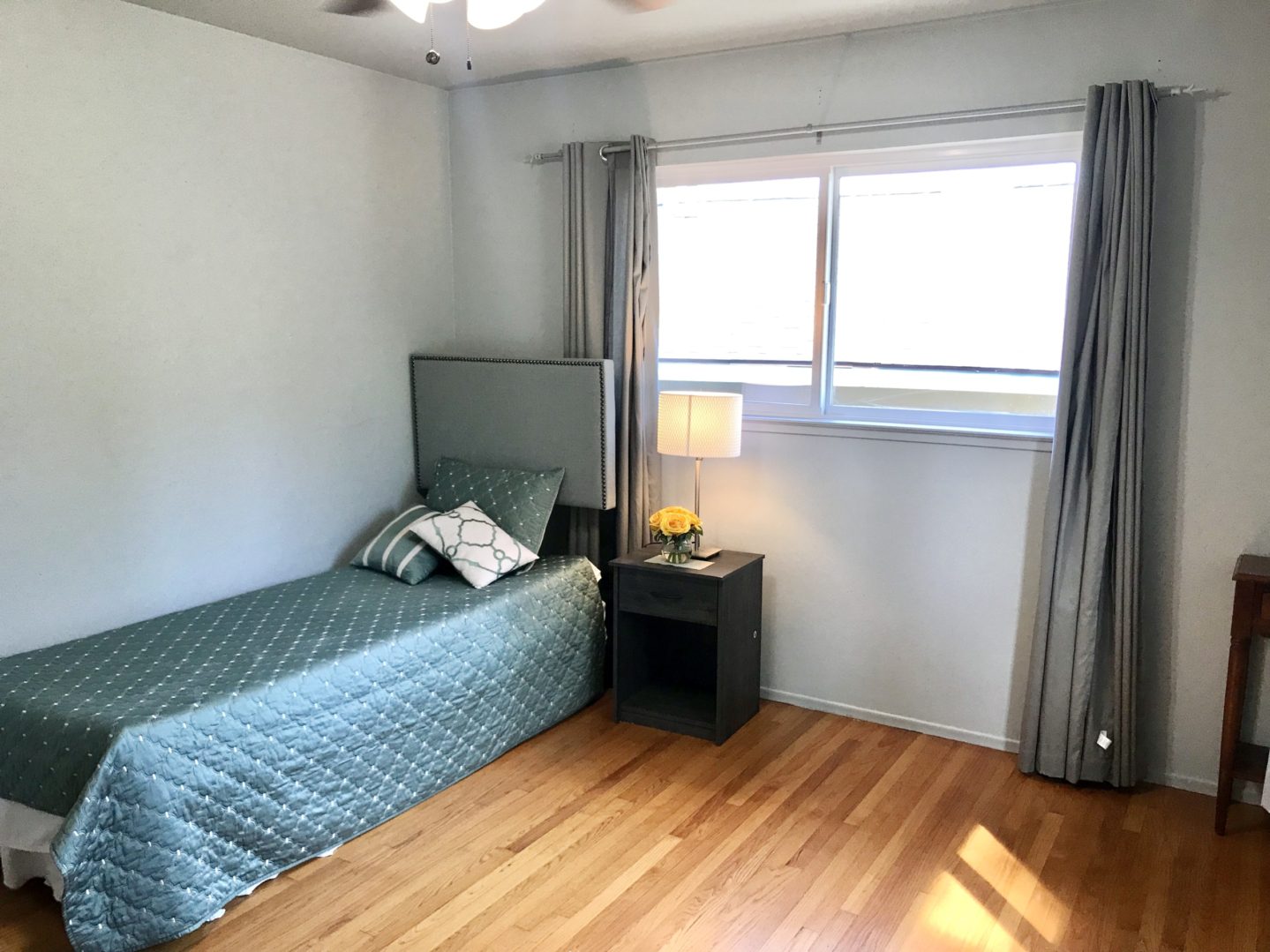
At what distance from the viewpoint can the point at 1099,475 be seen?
2.98 m

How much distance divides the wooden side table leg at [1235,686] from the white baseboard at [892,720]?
26.5 inches

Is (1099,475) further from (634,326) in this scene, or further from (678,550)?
(634,326)

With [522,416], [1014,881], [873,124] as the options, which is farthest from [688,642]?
[873,124]

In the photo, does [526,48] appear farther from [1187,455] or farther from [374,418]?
[1187,455]

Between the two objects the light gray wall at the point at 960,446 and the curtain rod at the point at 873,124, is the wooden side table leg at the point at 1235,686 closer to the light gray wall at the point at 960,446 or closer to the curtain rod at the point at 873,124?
the light gray wall at the point at 960,446

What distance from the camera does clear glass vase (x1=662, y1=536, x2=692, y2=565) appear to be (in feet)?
11.5

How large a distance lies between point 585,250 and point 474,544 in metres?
1.26

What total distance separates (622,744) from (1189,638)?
73.5 inches

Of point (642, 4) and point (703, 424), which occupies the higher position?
point (642, 4)

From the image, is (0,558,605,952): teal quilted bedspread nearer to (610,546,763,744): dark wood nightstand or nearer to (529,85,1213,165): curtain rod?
(610,546,763,744): dark wood nightstand

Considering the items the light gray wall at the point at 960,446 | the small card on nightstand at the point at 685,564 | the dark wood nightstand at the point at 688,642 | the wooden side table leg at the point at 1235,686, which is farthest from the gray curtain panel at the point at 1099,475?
the small card on nightstand at the point at 685,564

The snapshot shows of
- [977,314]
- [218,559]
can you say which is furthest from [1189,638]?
[218,559]

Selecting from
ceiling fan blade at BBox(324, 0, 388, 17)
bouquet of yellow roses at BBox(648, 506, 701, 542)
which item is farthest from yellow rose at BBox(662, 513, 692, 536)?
ceiling fan blade at BBox(324, 0, 388, 17)

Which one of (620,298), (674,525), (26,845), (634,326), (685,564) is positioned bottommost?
(26,845)
